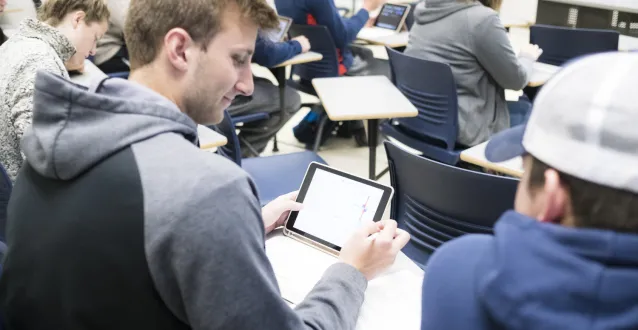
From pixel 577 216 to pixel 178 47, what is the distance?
2.46 ft

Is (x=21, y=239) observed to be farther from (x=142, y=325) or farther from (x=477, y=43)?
(x=477, y=43)

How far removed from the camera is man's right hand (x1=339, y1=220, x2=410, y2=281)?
1236 mm

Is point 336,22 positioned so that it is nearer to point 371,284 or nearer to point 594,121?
point 371,284

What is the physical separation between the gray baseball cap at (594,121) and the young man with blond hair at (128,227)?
0.44m

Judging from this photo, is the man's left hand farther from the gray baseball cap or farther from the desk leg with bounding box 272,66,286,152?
the desk leg with bounding box 272,66,286,152

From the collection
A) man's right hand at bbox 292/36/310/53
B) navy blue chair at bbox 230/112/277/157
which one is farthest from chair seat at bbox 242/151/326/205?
man's right hand at bbox 292/36/310/53

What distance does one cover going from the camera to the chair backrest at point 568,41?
325 centimetres

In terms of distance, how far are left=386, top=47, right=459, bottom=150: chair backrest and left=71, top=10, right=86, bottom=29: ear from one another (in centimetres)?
132

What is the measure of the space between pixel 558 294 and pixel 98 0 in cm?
205

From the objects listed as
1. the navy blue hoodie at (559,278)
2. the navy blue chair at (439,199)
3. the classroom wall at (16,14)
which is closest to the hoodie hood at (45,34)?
the navy blue chair at (439,199)

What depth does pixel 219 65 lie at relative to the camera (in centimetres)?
113

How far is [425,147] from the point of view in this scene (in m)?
2.88

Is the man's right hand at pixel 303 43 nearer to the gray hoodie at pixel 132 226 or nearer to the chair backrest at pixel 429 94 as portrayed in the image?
the chair backrest at pixel 429 94

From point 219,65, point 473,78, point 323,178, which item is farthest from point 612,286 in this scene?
point 473,78
